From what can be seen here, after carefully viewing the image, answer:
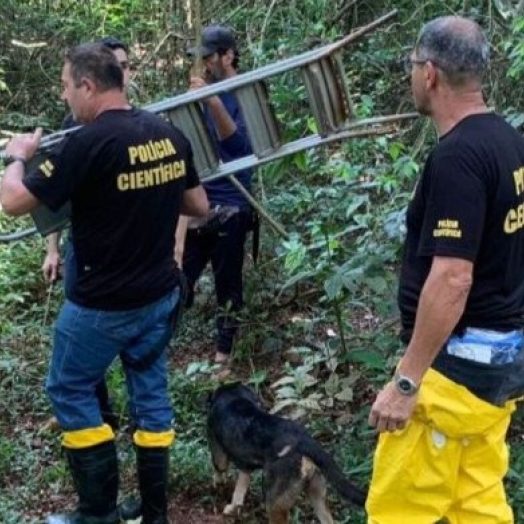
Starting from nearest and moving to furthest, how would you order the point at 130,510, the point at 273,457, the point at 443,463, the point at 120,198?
the point at 443,463 < the point at 120,198 < the point at 273,457 < the point at 130,510

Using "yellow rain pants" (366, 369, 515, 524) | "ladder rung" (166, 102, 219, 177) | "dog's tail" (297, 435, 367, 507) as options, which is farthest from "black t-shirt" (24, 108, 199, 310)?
"yellow rain pants" (366, 369, 515, 524)

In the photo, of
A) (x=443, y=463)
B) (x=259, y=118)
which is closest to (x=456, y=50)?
(x=443, y=463)

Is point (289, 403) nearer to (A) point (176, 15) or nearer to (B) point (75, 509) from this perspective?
(B) point (75, 509)

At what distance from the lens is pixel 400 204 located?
578cm

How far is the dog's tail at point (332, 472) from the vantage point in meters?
4.01

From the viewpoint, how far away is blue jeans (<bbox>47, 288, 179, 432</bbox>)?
3.96 metres

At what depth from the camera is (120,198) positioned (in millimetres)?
3812

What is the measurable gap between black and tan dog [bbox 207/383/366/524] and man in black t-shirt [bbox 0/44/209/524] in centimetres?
39

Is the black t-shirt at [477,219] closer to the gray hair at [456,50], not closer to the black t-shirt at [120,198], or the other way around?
the gray hair at [456,50]

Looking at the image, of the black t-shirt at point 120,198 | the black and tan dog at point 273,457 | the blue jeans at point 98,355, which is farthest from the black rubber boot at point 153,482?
the black t-shirt at point 120,198

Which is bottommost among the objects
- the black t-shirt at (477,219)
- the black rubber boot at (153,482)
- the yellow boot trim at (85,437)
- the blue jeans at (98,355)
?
the black rubber boot at (153,482)

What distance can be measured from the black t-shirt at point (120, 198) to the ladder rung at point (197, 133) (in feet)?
1.79

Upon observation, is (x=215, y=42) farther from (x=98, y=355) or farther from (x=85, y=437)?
(x=85, y=437)

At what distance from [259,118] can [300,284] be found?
2.29 meters
